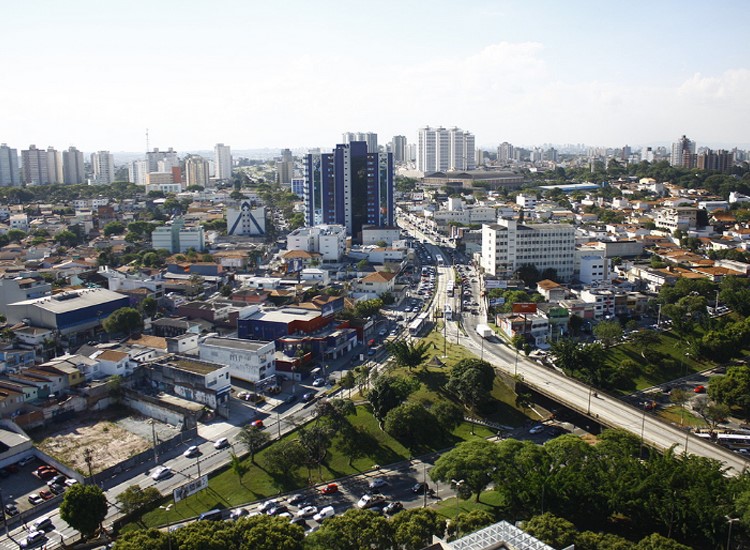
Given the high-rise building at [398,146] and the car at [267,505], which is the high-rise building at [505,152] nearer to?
the high-rise building at [398,146]

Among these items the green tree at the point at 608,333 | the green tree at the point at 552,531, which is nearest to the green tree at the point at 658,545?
the green tree at the point at 552,531

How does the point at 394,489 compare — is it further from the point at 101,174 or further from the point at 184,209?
the point at 101,174

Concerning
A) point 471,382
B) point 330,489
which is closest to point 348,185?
point 471,382

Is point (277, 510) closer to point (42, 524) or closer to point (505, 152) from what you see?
point (42, 524)

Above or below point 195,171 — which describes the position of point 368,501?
below

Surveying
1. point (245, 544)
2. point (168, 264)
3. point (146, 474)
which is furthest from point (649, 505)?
point (168, 264)

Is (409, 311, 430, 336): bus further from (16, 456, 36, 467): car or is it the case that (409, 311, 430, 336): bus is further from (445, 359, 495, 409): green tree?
(16, 456, 36, 467): car
